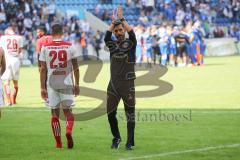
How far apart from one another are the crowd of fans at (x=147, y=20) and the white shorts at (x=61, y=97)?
85.0ft

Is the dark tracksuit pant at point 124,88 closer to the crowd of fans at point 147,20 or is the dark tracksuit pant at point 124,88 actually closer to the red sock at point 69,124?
the red sock at point 69,124

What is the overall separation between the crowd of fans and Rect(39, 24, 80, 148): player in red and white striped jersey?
25.9 meters

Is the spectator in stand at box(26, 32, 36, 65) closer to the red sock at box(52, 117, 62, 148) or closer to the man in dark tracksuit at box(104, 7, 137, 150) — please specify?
the red sock at box(52, 117, 62, 148)

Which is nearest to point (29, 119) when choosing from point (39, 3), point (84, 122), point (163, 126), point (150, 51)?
point (84, 122)

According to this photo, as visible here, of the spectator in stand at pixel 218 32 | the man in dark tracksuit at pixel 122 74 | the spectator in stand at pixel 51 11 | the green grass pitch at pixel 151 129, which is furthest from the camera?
the spectator in stand at pixel 218 32

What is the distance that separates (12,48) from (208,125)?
7.67 meters

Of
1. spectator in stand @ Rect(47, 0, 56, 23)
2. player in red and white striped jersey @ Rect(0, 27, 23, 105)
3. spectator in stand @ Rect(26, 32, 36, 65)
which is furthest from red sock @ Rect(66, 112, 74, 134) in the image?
spectator in stand @ Rect(47, 0, 56, 23)

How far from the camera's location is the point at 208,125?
1577 centimetres

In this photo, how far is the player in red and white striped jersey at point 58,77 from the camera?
12727 mm

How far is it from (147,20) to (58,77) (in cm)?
3836

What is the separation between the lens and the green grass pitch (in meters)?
12.2

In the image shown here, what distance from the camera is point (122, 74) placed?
12.6 m

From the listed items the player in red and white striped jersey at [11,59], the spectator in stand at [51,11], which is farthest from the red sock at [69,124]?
the spectator in stand at [51,11]

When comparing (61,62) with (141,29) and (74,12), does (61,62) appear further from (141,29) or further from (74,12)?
(74,12)
